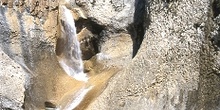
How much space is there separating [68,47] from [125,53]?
53.2 inches

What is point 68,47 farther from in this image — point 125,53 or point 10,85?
point 10,85

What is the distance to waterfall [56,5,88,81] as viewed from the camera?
11680mm

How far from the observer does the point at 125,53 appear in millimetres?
11195

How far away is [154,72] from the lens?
836 centimetres

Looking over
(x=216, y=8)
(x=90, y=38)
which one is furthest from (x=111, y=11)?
(x=216, y=8)

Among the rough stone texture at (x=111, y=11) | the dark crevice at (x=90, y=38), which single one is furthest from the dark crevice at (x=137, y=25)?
the dark crevice at (x=90, y=38)

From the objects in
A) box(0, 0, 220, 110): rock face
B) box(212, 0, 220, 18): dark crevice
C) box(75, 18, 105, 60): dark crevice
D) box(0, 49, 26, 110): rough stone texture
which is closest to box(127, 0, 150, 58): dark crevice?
box(0, 0, 220, 110): rock face

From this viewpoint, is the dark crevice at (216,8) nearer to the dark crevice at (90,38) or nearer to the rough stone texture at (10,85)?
the rough stone texture at (10,85)

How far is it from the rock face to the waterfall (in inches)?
6.1

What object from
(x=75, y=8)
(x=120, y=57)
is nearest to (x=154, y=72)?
(x=120, y=57)

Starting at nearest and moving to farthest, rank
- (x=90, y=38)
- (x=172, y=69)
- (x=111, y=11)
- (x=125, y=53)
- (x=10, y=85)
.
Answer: (x=172, y=69), (x=10, y=85), (x=125, y=53), (x=111, y=11), (x=90, y=38)

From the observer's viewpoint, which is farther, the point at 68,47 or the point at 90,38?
the point at 90,38

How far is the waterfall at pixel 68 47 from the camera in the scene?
11680mm

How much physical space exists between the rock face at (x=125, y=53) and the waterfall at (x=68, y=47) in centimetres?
15
